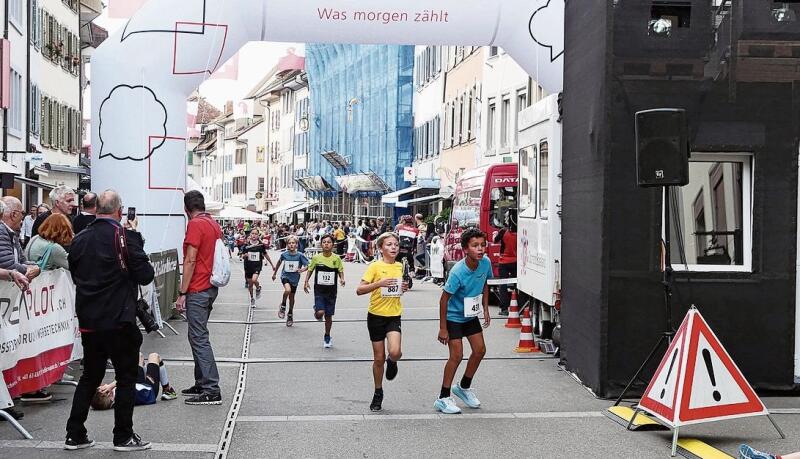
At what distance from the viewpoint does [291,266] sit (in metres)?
17.7

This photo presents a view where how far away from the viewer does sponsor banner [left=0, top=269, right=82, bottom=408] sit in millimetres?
9109

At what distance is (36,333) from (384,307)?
2.98m

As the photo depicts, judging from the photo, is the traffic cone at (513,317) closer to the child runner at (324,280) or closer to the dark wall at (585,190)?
the child runner at (324,280)

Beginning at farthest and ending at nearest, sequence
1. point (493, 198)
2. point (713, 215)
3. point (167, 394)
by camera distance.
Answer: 1. point (493, 198)
2. point (713, 215)
3. point (167, 394)

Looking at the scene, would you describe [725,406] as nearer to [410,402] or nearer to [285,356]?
[410,402]

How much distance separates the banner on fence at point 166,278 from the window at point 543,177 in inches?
200

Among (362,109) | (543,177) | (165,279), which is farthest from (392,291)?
(362,109)

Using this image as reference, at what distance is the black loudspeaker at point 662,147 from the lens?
9.20 metres

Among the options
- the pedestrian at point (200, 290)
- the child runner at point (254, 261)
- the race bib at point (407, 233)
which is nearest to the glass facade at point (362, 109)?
the race bib at point (407, 233)

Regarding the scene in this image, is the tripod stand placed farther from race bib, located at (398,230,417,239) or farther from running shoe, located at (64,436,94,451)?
race bib, located at (398,230,417,239)

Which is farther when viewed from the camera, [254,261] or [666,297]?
[254,261]

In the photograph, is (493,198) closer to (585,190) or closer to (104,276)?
(585,190)

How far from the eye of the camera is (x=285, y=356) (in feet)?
45.3

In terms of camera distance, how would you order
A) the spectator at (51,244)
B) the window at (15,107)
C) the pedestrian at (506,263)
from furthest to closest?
the window at (15,107)
the pedestrian at (506,263)
the spectator at (51,244)
